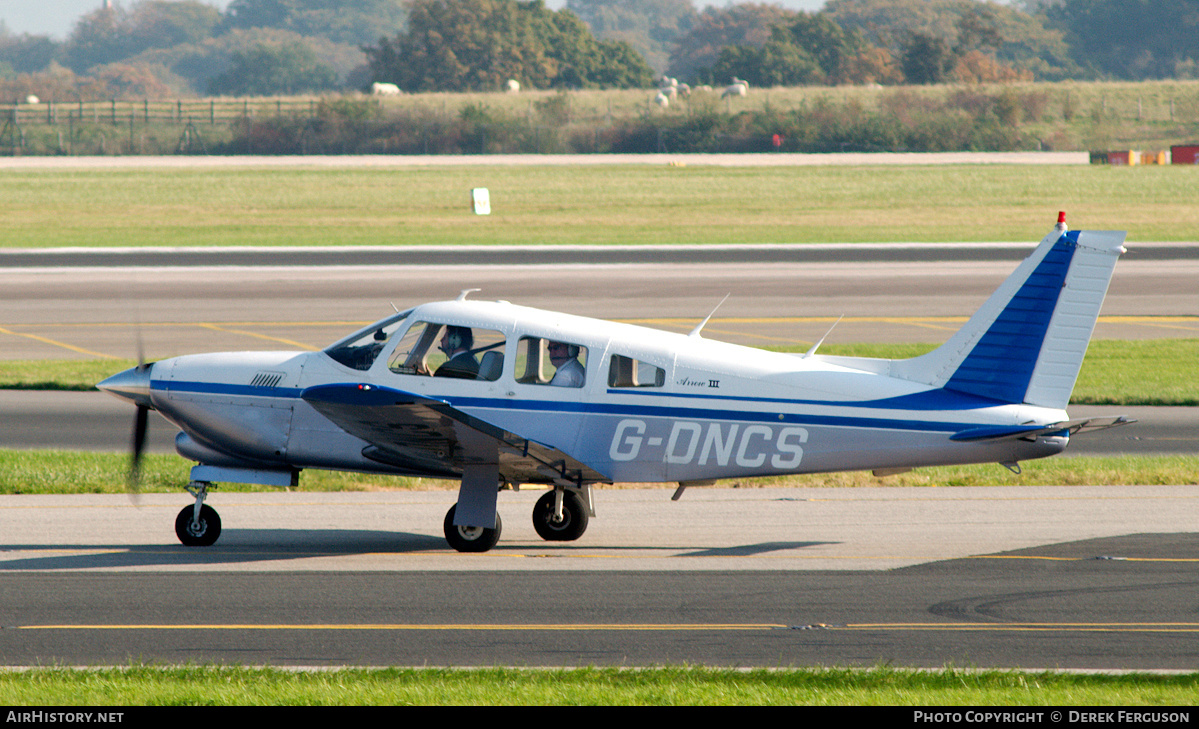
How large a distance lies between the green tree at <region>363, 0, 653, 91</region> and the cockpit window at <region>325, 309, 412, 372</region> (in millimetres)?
137883

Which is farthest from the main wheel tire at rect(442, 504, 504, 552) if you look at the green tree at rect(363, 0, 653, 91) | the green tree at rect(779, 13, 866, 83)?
the green tree at rect(779, 13, 866, 83)

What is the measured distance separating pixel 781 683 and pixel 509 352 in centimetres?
488

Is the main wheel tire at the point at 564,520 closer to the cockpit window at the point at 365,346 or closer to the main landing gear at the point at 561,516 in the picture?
the main landing gear at the point at 561,516

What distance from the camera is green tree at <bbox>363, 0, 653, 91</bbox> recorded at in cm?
14875

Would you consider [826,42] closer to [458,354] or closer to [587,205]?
[587,205]

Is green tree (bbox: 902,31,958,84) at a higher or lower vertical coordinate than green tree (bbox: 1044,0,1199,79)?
lower

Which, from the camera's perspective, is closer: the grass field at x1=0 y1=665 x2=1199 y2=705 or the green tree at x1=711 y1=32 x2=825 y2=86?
the grass field at x1=0 y1=665 x2=1199 y2=705

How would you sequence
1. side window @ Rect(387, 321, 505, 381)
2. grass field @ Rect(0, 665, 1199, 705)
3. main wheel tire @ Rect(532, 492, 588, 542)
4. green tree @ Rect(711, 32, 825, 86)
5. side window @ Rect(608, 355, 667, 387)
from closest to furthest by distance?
grass field @ Rect(0, 665, 1199, 705) → side window @ Rect(608, 355, 667, 387) → side window @ Rect(387, 321, 505, 381) → main wheel tire @ Rect(532, 492, 588, 542) → green tree @ Rect(711, 32, 825, 86)

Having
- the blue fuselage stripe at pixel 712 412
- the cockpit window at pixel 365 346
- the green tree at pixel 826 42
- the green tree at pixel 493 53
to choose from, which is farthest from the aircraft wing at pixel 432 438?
the green tree at pixel 826 42

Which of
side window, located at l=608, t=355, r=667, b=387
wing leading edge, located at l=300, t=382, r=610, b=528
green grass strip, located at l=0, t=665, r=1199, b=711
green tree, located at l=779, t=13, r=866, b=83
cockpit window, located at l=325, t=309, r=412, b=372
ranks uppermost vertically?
green tree, located at l=779, t=13, r=866, b=83

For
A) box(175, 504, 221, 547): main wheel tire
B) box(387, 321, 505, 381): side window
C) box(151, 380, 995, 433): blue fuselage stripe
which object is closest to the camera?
box(151, 380, 995, 433): blue fuselage stripe

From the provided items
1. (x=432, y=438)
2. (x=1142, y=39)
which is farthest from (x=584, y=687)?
(x=1142, y=39)

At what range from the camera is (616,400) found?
476 inches

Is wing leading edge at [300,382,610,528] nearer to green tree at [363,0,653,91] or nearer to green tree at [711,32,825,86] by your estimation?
green tree at [711,32,825,86]
